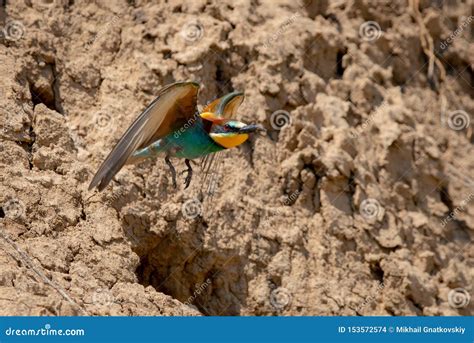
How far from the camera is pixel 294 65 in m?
5.27

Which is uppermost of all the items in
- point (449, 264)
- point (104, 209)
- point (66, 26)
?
point (66, 26)

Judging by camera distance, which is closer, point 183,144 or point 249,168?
point 183,144

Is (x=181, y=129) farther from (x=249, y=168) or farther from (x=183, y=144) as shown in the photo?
(x=249, y=168)

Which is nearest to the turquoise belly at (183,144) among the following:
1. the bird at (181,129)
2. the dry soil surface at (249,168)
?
the bird at (181,129)

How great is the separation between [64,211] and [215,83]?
4.28 feet

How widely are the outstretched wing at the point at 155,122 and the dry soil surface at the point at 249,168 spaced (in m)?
0.61

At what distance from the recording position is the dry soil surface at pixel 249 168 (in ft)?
13.8

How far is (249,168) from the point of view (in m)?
4.93

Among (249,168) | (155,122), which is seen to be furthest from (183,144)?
(249,168)

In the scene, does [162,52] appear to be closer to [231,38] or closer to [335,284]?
[231,38]

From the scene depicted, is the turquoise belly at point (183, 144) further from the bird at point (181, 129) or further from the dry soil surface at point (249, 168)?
the dry soil surface at point (249, 168)

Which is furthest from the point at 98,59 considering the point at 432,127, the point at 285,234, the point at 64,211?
the point at 432,127

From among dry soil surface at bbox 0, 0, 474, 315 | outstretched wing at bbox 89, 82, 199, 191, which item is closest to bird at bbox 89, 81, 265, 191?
outstretched wing at bbox 89, 82, 199, 191

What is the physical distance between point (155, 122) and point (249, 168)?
1309 mm
